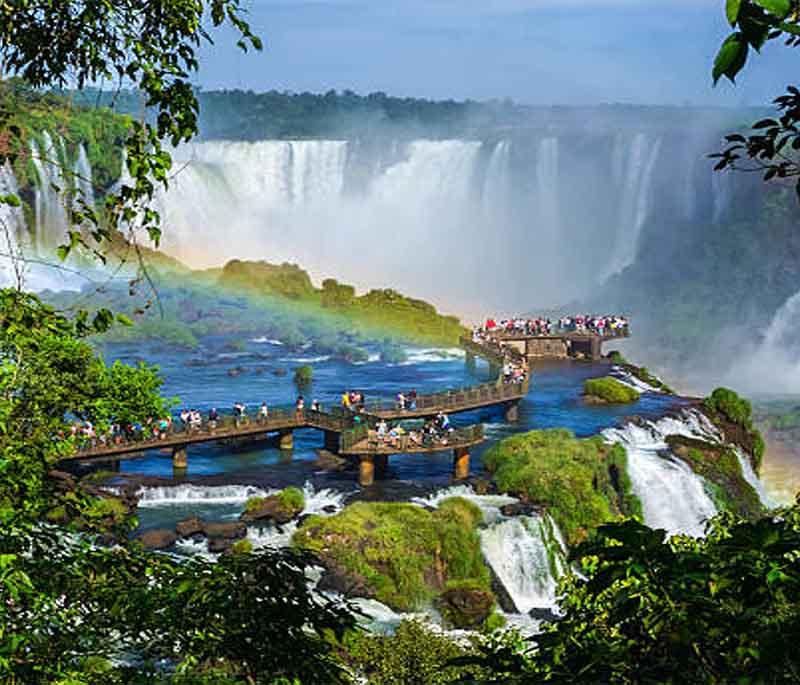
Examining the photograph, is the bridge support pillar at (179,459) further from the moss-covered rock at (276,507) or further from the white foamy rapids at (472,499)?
the white foamy rapids at (472,499)

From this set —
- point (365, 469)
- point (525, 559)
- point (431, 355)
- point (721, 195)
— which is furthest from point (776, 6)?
point (721, 195)

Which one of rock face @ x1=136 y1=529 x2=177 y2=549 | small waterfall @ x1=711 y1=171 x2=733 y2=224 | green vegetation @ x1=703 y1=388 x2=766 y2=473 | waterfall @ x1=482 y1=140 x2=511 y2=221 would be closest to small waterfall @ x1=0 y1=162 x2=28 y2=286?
rock face @ x1=136 y1=529 x2=177 y2=549

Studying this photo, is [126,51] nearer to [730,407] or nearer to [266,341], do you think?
[730,407]

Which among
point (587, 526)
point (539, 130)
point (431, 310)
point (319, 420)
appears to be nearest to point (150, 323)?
point (431, 310)

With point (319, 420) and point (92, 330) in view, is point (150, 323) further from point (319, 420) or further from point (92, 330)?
point (92, 330)

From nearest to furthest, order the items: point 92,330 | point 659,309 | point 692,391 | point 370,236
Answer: point 92,330
point 692,391
point 659,309
point 370,236

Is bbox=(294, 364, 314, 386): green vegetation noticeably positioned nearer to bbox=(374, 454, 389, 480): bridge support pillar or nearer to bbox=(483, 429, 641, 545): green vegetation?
bbox=(483, 429, 641, 545): green vegetation
